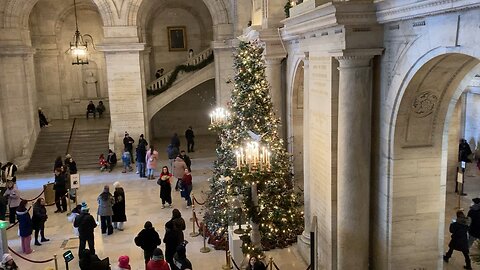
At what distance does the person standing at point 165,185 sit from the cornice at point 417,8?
793 cm

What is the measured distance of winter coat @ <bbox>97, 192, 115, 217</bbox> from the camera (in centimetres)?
1108

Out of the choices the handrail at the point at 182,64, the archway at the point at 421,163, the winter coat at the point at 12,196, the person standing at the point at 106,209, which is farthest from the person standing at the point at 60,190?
the archway at the point at 421,163

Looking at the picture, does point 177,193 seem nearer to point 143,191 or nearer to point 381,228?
point 143,191

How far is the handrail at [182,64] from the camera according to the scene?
70.1ft

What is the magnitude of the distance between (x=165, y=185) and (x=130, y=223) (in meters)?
1.42

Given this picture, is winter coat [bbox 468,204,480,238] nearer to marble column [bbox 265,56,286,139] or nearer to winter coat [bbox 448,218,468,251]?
winter coat [bbox 448,218,468,251]

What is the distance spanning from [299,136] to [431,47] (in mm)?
7291

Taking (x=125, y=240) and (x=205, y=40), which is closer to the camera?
(x=125, y=240)

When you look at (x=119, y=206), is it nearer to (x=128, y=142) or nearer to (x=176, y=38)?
(x=128, y=142)

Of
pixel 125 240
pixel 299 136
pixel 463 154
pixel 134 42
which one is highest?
pixel 134 42

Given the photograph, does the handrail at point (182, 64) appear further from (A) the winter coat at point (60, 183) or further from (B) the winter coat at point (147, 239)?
(B) the winter coat at point (147, 239)

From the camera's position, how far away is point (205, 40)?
2478 cm

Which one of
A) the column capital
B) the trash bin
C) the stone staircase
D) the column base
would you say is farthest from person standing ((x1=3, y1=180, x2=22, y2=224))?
the column capital

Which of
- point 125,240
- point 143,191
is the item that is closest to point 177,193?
point 143,191
